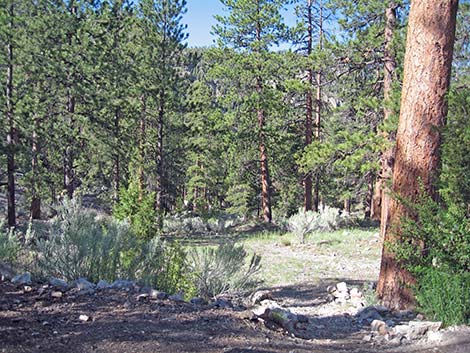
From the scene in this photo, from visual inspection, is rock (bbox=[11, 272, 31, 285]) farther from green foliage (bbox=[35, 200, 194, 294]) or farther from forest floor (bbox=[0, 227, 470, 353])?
green foliage (bbox=[35, 200, 194, 294])

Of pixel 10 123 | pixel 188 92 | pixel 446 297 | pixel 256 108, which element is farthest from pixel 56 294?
pixel 188 92

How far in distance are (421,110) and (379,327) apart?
2.62 meters

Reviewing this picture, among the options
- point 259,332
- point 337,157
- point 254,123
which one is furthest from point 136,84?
point 259,332

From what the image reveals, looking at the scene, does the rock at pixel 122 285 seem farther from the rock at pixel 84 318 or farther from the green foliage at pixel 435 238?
the green foliage at pixel 435 238

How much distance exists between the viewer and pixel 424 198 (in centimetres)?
531

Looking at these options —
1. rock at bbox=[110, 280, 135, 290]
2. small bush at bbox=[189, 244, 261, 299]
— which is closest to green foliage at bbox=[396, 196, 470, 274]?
small bush at bbox=[189, 244, 261, 299]

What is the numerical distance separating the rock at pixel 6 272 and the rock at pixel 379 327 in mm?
3890

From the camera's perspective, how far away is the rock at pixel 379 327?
4.70 m

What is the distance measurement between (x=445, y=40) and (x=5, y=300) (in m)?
5.54

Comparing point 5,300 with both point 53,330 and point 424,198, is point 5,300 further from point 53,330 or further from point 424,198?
point 424,198

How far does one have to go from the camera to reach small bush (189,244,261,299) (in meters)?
6.33

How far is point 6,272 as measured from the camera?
5.32 meters

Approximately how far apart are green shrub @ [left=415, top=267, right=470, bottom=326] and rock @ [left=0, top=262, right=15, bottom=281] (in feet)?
14.4

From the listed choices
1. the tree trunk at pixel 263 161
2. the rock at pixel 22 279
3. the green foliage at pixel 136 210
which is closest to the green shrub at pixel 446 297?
the rock at pixel 22 279
